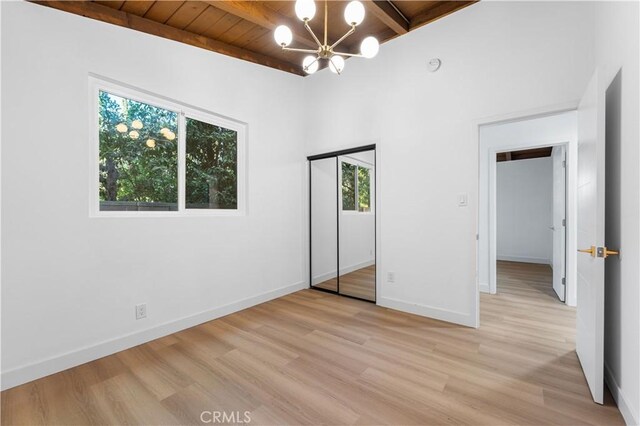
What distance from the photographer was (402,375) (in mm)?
1992

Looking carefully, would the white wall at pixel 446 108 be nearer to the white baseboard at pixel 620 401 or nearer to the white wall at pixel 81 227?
the white baseboard at pixel 620 401

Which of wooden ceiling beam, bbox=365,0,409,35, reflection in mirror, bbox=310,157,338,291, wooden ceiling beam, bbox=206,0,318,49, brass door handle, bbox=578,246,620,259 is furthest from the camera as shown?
Result: reflection in mirror, bbox=310,157,338,291

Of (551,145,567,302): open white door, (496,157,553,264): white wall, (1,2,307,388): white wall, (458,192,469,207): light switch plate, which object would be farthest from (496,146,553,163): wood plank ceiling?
(1,2,307,388): white wall

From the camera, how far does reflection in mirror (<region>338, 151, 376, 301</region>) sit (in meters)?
3.67

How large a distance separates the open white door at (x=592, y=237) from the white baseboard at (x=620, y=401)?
0.08 m

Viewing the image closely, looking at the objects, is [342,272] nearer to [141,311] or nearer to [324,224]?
[324,224]

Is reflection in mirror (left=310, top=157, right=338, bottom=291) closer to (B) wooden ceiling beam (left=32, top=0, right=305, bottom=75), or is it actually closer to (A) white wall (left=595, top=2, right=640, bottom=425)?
(B) wooden ceiling beam (left=32, top=0, right=305, bottom=75)

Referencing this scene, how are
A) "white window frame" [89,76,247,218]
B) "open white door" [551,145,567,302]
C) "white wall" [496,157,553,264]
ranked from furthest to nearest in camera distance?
1. "white wall" [496,157,553,264]
2. "open white door" [551,145,567,302]
3. "white window frame" [89,76,247,218]

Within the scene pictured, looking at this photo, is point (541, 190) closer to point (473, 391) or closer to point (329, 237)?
point (329, 237)

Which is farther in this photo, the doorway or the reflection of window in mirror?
the doorway

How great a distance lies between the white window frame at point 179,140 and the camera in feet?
7.66

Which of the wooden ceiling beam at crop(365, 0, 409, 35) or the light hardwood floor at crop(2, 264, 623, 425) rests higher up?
the wooden ceiling beam at crop(365, 0, 409, 35)

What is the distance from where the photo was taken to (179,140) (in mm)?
2928

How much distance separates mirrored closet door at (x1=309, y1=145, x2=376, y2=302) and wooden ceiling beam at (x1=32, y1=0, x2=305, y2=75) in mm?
1531
